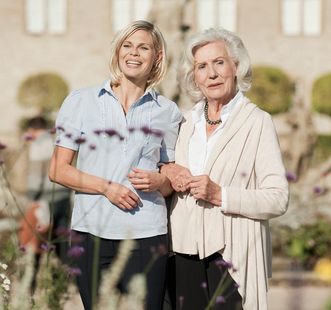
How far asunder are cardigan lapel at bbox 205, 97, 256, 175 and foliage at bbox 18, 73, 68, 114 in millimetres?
18833

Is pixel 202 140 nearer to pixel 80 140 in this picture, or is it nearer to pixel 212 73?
pixel 212 73

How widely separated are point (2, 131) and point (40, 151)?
15.8 metres

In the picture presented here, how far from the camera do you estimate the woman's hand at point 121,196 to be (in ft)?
12.1

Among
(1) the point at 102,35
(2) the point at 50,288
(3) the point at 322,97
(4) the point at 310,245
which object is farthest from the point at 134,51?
(1) the point at 102,35

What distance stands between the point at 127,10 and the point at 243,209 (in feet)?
72.4

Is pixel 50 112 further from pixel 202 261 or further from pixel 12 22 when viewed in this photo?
pixel 202 261

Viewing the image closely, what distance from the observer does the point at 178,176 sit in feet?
12.4

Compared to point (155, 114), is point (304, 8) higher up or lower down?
higher up

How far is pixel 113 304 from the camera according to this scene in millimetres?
2734

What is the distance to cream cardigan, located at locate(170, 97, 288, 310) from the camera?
12.3 feet

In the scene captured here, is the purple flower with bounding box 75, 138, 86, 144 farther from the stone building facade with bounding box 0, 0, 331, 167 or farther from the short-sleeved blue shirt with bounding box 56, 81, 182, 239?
the stone building facade with bounding box 0, 0, 331, 167

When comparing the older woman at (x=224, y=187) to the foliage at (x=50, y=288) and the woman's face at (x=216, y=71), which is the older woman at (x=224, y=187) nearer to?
the woman's face at (x=216, y=71)

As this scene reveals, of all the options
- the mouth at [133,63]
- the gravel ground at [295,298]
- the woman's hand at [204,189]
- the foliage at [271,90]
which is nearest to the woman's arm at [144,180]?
the woman's hand at [204,189]

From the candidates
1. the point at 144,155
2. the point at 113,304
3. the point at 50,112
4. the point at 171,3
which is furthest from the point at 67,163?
the point at 50,112
